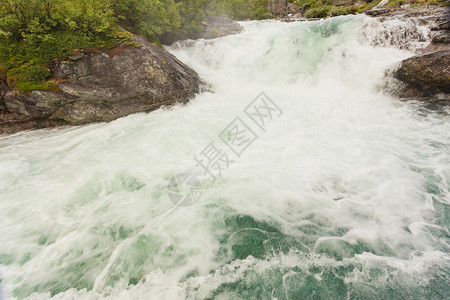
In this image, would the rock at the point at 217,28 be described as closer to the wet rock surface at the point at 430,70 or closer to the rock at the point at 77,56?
the rock at the point at 77,56

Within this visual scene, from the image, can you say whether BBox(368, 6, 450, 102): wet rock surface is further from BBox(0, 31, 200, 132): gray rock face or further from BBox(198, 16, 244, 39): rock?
BBox(198, 16, 244, 39): rock

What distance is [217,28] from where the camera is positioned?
16.1 metres

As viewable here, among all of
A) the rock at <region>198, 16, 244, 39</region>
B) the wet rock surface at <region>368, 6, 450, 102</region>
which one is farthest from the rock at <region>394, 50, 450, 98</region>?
the rock at <region>198, 16, 244, 39</region>

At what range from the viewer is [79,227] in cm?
358

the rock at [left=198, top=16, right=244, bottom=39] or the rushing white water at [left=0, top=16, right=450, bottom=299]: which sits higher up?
the rock at [left=198, top=16, right=244, bottom=39]

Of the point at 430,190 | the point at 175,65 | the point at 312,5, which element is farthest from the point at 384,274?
the point at 312,5

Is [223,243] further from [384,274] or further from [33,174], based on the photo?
[33,174]

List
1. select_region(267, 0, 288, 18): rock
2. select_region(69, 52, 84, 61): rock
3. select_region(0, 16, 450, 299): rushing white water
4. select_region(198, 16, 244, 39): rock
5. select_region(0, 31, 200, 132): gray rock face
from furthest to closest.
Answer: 1. select_region(267, 0, 288, 18): rock
2. select_region(198, 16, 244, 39): rock
3. select_region(69, 52, 84, 61): rock
4. select_region(0, 31, 200, 132): gray rock face
5. select_region(0, 16, 450, 299): rushing white water

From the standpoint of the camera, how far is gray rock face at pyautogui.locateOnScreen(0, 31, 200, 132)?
6.88 metres

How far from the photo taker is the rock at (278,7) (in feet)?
139

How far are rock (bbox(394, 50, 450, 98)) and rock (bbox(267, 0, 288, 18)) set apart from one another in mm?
42260

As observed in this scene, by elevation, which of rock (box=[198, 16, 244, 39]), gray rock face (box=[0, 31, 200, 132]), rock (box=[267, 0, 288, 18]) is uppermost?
rock (box=[267, 0, 288, 18])

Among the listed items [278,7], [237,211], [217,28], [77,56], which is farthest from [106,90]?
[278,7]

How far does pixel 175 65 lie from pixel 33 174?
664 cm
